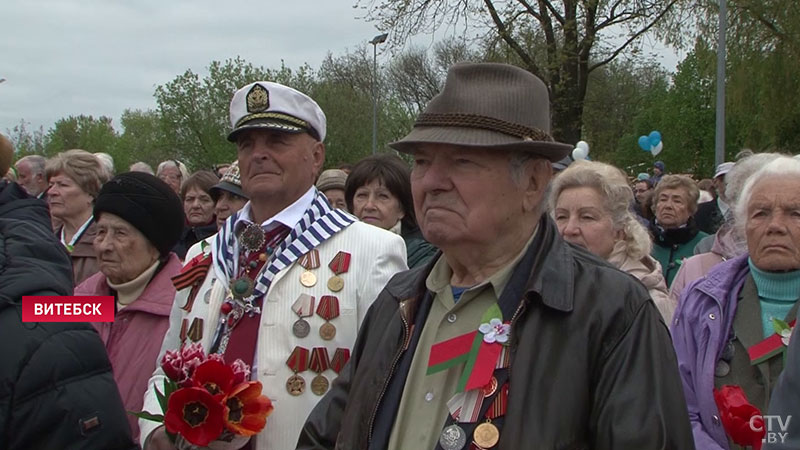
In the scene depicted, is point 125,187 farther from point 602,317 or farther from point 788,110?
point 788,110

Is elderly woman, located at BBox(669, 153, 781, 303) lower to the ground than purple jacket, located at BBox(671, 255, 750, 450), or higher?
higher

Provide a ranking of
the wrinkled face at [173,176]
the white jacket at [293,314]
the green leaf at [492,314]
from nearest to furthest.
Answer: the green leaf at [492,314] < the white jacket at [293,314] < the wrinkled face at [173,176]

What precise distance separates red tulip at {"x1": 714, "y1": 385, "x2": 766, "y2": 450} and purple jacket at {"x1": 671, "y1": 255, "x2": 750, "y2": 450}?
20cm

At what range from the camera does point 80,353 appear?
2404 millimetres

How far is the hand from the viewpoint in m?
3.08

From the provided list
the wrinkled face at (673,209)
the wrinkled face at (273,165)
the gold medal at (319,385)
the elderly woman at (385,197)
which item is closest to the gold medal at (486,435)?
the gold medal at (319,385)

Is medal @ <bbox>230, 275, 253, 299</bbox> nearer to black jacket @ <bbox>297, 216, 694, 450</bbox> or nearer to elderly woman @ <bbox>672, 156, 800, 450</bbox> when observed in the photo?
black jacket @ <bbox>297, 216, 694, 450</bbox>

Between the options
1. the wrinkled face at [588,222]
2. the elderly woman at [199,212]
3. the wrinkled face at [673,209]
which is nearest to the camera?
the wrinkled face at [588,222]

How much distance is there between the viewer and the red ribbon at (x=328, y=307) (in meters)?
3.29

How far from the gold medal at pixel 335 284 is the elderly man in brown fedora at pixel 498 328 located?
640 millimetres

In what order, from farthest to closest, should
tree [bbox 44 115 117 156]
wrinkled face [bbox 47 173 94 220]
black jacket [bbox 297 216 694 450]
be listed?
1. tree [bbox 44 115 117 156]
2. wrinkled face [bbox 47 173 94 220]
3. black jacket [bbox 297 216 694 450]

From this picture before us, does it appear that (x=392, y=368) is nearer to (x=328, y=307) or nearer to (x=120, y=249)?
(x=328, y=307)

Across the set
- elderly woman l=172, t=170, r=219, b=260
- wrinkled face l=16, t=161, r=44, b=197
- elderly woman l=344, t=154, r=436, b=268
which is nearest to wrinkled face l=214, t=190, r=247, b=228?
elderly woman l=172, t=170, r=219, b=260

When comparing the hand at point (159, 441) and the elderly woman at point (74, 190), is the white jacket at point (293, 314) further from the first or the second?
the elderly woman at point (74, 190)
